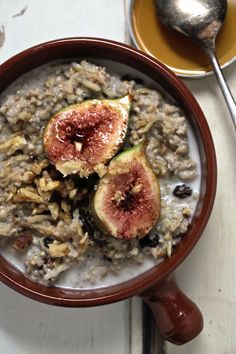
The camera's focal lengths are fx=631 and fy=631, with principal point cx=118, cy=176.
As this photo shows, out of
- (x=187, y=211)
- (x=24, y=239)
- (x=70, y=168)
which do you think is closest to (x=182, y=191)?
(x=187, y=211)

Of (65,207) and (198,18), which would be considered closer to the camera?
(65,207)

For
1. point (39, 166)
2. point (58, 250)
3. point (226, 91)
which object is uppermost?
point (226, 91)

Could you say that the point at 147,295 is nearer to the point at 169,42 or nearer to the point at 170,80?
the point at 170,80

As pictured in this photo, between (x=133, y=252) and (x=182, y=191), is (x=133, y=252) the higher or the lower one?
the lower one

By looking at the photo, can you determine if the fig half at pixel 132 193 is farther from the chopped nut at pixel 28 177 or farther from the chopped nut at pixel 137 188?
the chopped nut at pixel 28 177

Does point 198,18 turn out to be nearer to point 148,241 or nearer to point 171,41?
point 171,41

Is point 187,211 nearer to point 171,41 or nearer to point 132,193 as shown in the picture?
point 132,193

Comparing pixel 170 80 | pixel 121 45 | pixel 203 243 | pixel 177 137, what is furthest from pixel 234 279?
pixel 121 45
